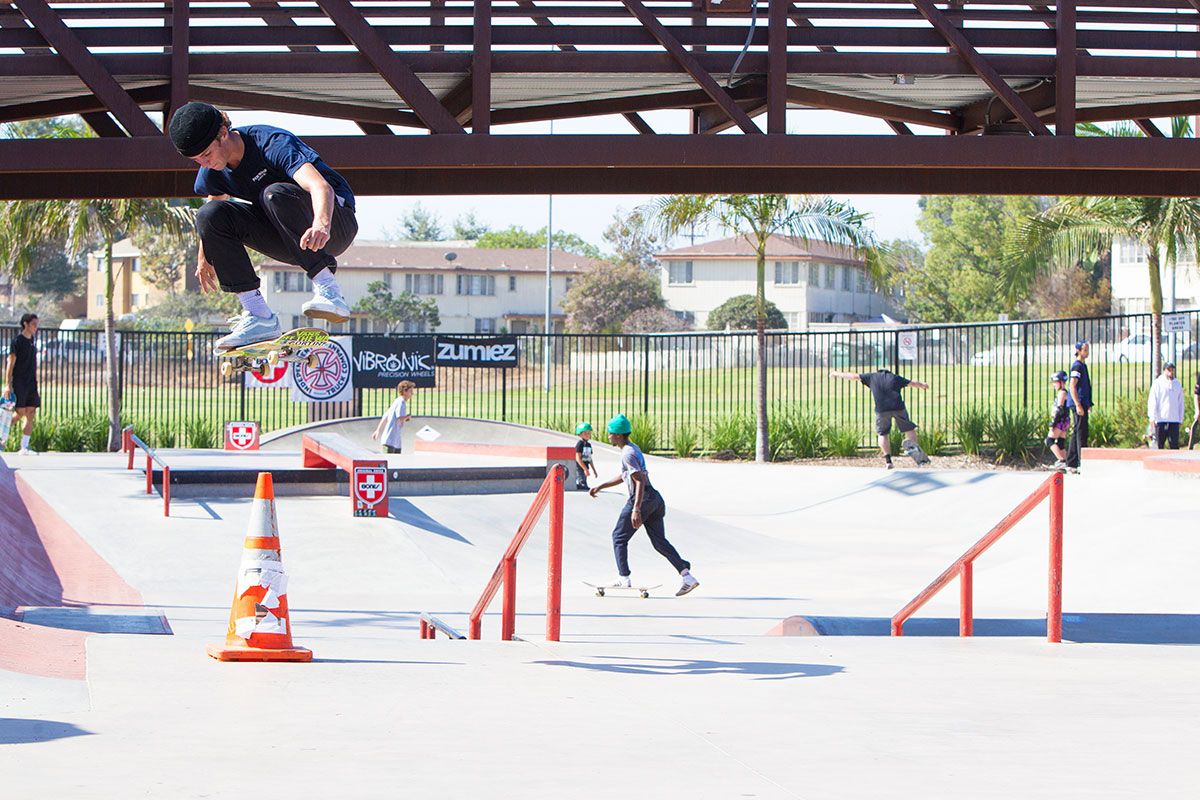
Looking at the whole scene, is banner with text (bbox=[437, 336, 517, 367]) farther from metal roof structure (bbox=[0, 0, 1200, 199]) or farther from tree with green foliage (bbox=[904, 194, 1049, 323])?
tree with green foliage (bbox=[904, 194, 1049, 323])

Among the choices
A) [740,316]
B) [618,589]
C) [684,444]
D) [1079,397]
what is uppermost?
[740,316]

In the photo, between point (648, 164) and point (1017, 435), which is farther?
point (1017, 435)


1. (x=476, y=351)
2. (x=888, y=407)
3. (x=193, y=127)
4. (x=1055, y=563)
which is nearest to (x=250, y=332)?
(x=193, y=127)

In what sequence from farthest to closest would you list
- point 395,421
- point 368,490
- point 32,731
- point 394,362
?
1. point 394,362
2. point 395,421
3. point 368,490
4. point 32,731

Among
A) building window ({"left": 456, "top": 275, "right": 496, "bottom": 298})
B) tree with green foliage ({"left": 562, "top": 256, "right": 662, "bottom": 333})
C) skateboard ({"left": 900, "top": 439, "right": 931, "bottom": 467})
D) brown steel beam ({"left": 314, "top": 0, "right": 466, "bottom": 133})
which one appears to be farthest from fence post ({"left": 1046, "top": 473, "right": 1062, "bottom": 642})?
building window ({"left": 456, "top": 275, "right": 496, "bottom": 298})

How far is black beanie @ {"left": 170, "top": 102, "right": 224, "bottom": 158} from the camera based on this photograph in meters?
4.99

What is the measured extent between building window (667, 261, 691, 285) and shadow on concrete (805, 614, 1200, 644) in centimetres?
6754

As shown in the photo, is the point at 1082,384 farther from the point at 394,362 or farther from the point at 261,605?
the point at 261,605

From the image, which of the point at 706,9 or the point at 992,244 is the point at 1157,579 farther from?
the point at 992,244

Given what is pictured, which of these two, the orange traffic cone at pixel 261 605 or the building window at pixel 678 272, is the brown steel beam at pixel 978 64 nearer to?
the orange traffic cone at pixel 261 605

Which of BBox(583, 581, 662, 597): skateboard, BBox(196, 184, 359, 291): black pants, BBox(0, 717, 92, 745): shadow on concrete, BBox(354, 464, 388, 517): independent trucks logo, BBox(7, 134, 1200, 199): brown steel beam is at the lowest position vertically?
BBox(583, 581, 662, 597): skateboard

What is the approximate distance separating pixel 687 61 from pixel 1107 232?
15.5 meters

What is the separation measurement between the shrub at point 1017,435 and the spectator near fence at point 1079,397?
170cm

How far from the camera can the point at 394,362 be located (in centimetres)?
2356
